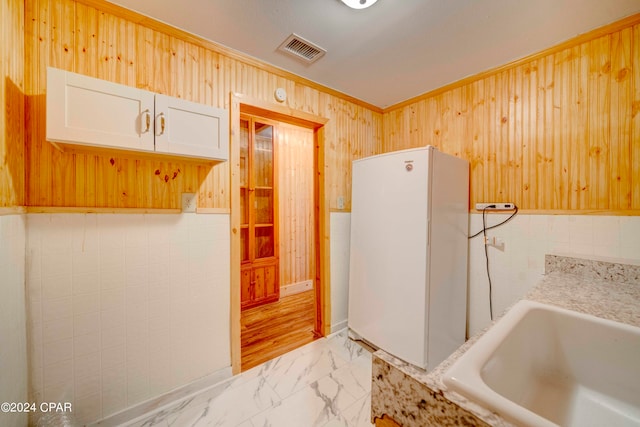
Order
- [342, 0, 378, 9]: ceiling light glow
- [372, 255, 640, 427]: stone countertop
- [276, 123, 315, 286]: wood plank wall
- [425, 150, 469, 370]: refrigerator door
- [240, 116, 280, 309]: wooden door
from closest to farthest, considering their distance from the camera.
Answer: [372, 255, 640, 427]: stone countertop, [342, 0, 378, 9]: ceiling light glow, [425, 150, 469, 370]: refrigerator door, [240, 116, 280, 309]: wooden door, [276, 123, 315, 286]: wood plank wall

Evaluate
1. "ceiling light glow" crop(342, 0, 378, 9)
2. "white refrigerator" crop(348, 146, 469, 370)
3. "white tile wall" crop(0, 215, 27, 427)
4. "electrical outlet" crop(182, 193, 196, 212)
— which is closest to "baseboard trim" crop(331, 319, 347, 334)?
"white refrigerator" crop(348, 146, 469, 370)

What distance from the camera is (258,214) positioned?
3068 mm

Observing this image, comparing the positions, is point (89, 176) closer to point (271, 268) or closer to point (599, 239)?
point (271, 268)

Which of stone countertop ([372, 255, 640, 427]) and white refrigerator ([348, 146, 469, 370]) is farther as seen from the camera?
white refrigerator ([348, 146, 469, 370])

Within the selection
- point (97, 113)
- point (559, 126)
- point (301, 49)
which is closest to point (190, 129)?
point (97, 113)

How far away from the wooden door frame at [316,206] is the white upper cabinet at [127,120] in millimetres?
300

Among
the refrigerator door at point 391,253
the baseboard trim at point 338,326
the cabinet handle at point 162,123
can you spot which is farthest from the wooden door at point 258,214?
the cabinet handle at point 162,123

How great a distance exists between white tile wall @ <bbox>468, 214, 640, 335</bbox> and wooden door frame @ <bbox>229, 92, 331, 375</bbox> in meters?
1.24

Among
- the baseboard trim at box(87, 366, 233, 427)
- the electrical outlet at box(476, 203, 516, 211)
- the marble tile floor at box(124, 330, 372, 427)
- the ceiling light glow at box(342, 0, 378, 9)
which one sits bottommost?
→ the marble tile floor at box(124, 330, 372, 427)

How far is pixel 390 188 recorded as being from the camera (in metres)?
1.80

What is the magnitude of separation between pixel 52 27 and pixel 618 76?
3106mm

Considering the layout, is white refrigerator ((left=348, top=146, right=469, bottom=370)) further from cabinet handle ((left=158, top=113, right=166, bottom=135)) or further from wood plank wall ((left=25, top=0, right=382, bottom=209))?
cabinet handle ((left=158, top=113, right=166, bottom=135))

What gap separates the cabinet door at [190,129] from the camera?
1.26 m

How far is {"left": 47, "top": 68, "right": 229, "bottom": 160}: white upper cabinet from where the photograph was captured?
1032 millimetres
